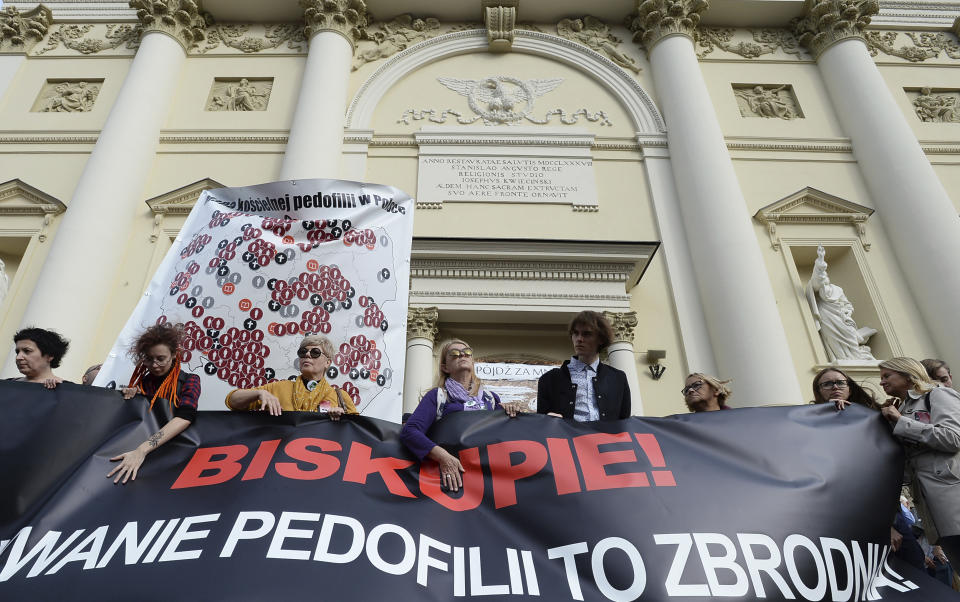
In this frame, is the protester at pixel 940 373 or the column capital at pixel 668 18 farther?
the column capital at pixel 668 18

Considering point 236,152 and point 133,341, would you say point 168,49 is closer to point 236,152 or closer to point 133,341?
point 236,152

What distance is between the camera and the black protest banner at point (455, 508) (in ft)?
8.54

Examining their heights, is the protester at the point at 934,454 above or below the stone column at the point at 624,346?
below

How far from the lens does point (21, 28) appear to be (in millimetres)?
12602

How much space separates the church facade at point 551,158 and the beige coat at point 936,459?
4.99m

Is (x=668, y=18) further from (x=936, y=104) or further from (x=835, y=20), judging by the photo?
(x=936, y=104)

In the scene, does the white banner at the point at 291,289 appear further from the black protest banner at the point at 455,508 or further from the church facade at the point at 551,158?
the church facade at the point at 551,158

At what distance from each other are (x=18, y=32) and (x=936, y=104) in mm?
18773

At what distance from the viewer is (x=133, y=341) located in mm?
3912

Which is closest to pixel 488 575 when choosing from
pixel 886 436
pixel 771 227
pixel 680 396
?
pixel 886 436

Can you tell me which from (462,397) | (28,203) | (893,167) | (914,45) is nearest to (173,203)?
(28,203)

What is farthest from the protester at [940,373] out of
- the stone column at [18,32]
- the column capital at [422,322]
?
the stone column at [18,32]

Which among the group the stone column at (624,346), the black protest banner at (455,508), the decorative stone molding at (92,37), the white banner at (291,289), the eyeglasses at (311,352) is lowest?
the black protest banner at (455,508)

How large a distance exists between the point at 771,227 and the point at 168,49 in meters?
11.9
